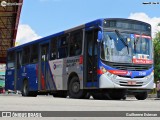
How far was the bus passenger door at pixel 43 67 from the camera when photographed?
21188 mm

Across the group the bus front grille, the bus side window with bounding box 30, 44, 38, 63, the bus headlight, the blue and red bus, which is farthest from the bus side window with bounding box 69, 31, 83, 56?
the bus side window with bounding box 30, 44, 38, 63

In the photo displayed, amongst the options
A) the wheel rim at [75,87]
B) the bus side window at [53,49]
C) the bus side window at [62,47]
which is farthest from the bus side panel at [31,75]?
the wheel rim at [75,87]

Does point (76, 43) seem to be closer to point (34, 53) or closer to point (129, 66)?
point (129, 66)

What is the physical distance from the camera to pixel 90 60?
17.4 meters

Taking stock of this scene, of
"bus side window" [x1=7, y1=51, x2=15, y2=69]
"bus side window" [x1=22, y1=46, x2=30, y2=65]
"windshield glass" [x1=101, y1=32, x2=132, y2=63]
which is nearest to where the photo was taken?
"windshield glass" [x1=101, y1=32, x2=132, y2=63]

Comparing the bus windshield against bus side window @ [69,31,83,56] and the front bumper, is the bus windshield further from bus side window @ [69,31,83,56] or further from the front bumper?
bus side window @ [69,31,83,56]

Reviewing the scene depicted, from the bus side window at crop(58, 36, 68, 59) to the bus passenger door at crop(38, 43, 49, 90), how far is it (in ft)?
4.86

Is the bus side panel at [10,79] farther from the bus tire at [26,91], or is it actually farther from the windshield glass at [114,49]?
the windshield glass at [114,49]

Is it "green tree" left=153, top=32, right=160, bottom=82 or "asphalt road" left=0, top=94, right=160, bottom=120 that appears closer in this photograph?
"asphalt road" left=0, top=94, right=160, bottom=120

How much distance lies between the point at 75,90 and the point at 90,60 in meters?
1.73

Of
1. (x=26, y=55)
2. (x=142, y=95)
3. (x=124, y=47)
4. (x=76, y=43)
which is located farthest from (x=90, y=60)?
(x=26, y=55)

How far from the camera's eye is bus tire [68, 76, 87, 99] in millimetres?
18073

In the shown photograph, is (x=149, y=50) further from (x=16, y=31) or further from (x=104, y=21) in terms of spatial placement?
(x=16, y=31)

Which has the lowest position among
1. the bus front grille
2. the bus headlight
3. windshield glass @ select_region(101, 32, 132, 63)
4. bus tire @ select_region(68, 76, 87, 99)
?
bus tire @ select_region(68, 76, 87, 99)
